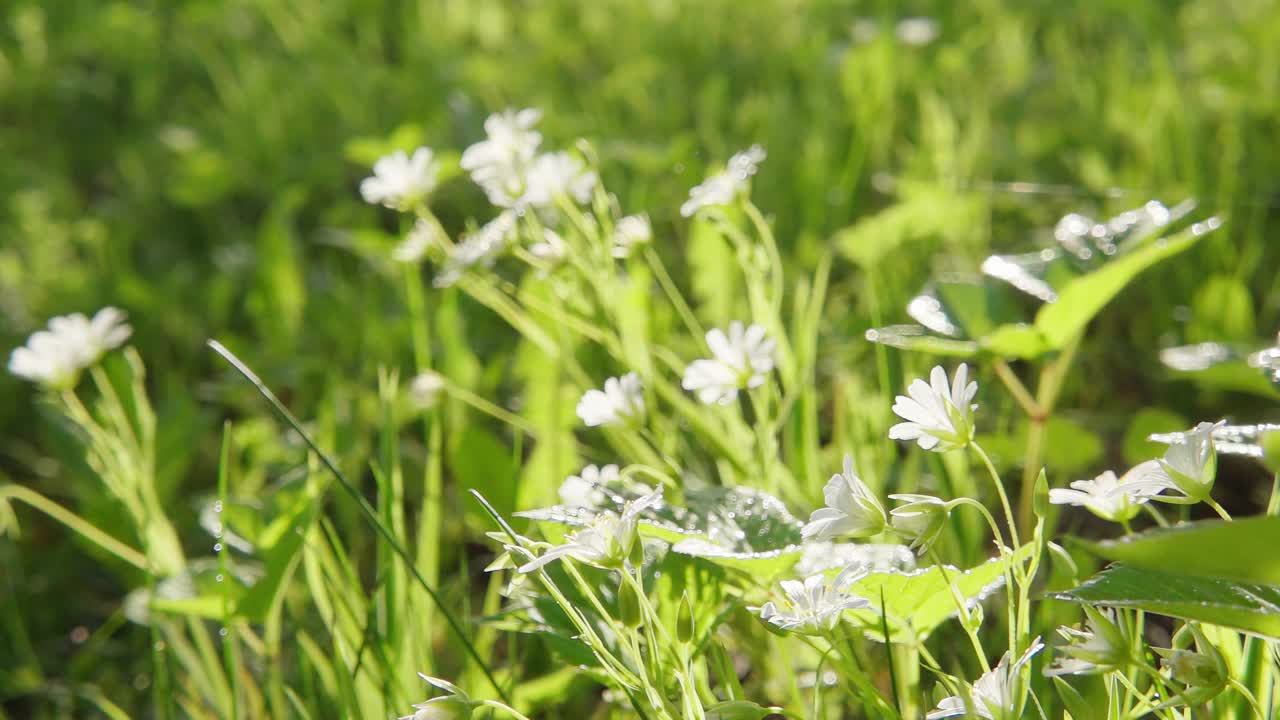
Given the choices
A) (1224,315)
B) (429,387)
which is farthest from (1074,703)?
(1224,315)

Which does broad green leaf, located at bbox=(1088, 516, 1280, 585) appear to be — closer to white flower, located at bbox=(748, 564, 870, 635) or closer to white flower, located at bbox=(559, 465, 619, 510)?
white flower, located at bbox=(748, 564, 870, 635)

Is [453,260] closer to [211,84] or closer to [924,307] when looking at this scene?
[924,307]

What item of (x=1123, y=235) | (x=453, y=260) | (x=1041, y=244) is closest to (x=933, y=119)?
(x=1041, y=244)

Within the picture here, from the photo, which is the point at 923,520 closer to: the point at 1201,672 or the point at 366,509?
the point at 1201,672

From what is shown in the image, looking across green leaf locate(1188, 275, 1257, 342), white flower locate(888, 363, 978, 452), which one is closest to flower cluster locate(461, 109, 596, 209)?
white flower locate(888, 363, 978, 452)

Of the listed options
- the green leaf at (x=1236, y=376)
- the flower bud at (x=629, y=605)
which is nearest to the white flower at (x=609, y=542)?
the flower bud at (x=629, y=605)
